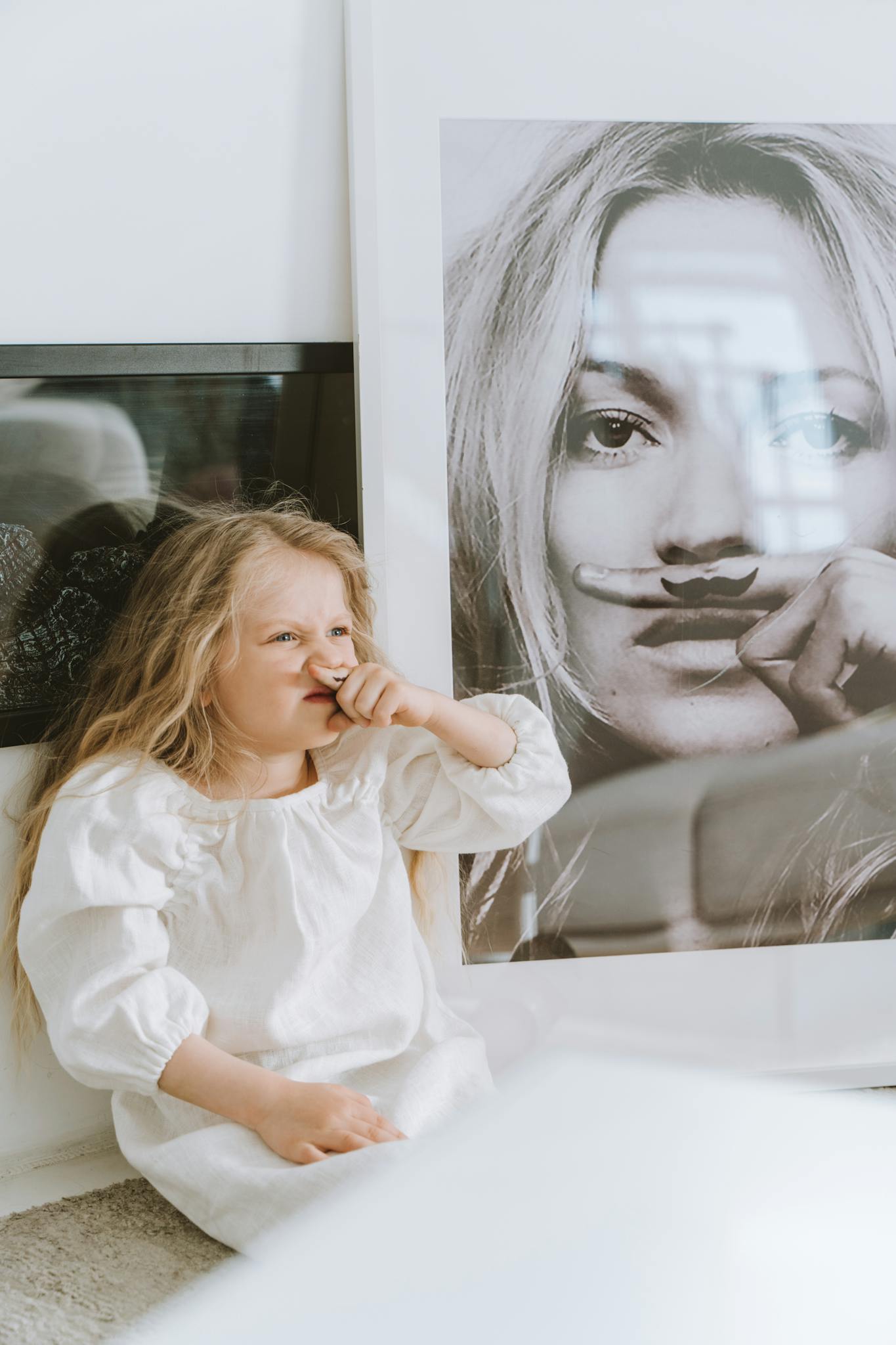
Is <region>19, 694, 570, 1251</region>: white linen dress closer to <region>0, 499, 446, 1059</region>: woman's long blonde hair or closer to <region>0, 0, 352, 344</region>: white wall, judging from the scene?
<region>0, 499, 446, 1059</region>: woman's long blonde hair

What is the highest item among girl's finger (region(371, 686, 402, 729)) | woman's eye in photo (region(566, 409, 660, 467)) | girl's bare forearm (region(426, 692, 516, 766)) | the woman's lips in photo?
woman's eye in photo (region(566, 409, 660, 467))

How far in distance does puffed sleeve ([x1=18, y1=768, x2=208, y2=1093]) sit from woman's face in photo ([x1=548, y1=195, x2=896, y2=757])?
0.47 metres

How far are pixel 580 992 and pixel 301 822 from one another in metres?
0.38

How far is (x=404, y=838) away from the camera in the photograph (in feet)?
3.20

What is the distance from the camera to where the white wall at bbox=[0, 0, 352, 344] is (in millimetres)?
917

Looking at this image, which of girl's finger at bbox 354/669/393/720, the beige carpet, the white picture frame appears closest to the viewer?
the beige carpet

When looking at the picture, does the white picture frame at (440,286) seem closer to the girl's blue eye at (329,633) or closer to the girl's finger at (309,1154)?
the girl's blue eye at (329,633)

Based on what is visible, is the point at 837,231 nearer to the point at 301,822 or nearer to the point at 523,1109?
the point at 301,822

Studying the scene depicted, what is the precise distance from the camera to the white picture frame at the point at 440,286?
997 millimetres

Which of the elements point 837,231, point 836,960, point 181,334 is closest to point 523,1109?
point 836,960

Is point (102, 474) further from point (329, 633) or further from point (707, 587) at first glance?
point (707, 587)

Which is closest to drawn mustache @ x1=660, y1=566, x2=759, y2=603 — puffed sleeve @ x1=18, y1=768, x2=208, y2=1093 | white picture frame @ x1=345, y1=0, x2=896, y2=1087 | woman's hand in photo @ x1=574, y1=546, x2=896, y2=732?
woman's hand in photo @ x1=574, y1=546, x2=896, y2=732

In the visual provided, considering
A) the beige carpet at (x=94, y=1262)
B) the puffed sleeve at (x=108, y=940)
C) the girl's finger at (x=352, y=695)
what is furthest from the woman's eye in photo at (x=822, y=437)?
the beige carpet at (x=94, y=1262)

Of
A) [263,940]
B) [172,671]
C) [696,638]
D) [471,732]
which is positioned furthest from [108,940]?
[696,638]
